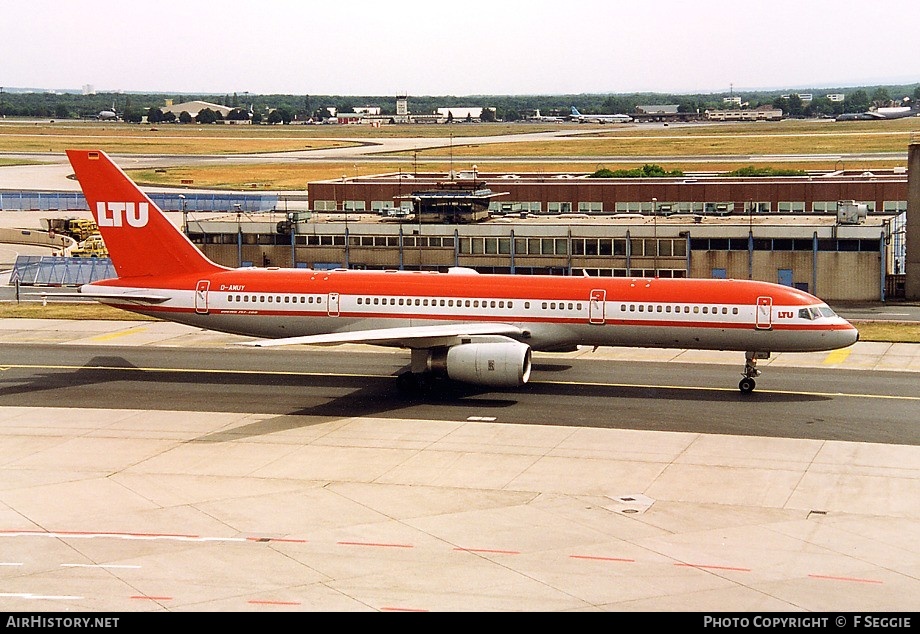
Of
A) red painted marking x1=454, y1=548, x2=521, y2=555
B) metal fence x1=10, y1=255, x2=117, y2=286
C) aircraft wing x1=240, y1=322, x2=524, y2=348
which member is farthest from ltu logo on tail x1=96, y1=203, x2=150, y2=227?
metal fence x1=10, y1=255, x2=117, y2=286

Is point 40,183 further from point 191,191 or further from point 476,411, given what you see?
point 476,411

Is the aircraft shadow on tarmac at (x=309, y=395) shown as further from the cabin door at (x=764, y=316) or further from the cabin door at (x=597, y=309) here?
the cabin door at (x=597, y=309)

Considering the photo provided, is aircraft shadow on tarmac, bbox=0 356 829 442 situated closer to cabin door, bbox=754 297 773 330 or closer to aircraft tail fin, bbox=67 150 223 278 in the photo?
cabin door, bbox=754 297 773 330

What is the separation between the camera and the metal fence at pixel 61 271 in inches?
3029

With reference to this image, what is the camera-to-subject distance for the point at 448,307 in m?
45.8

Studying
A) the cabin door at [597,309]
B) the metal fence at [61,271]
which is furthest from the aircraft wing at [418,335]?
the metal fence at [61,271]

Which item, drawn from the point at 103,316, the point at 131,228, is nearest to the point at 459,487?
the point at 131,228

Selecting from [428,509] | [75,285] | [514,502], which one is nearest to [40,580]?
[428,509]

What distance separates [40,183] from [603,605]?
150 meters

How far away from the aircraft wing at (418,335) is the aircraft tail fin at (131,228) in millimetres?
7222

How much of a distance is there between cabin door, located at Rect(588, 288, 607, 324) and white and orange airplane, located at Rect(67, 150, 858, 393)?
0.04 m

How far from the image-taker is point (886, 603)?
23.6m

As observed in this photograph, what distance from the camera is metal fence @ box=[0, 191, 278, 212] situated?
119 meters
